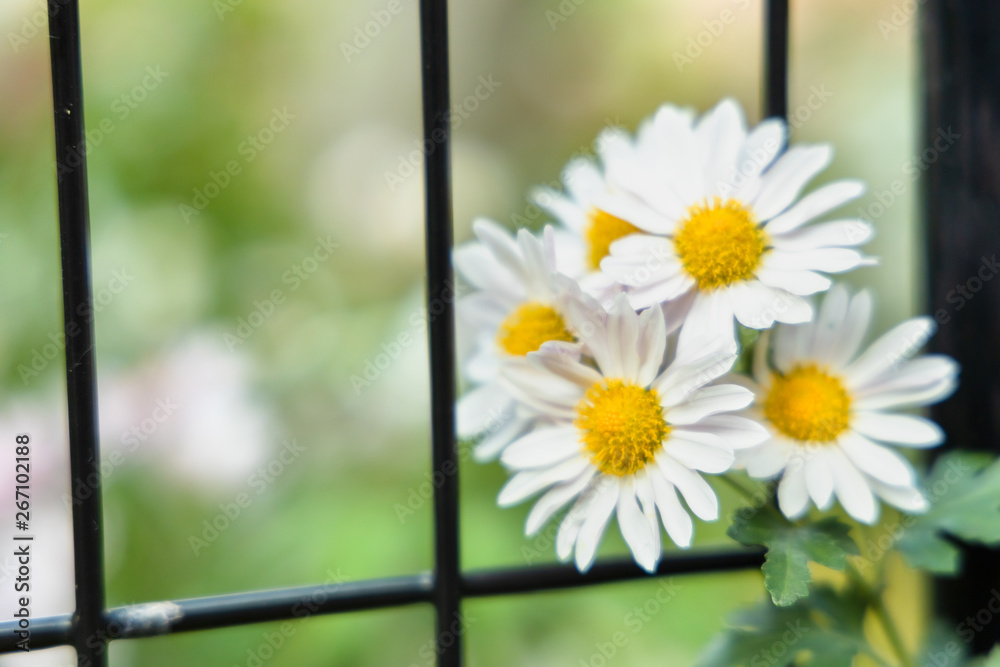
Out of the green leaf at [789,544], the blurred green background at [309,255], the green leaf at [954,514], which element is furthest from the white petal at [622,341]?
the blurred green background at [309,255]

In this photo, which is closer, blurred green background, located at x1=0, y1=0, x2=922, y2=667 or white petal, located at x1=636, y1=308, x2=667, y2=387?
white petal, located at x1=636, y1=308, x2=667, y2=387

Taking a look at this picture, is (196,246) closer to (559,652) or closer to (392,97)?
(392,97)

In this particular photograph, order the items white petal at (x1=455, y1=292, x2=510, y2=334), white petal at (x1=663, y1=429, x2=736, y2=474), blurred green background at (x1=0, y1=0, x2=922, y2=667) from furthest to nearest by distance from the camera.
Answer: blurred green background at (x1=0, y1=0, x2=922, y2=667) < white petal at (x1=455, y1=292, x2=510, y2=334) < white petal at (x1=663, y1=429, x2=736, y2=474)

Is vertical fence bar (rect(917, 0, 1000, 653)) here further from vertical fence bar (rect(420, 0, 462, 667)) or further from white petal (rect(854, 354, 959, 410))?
vertical fence bar (rect(420, 0, 462, 667))

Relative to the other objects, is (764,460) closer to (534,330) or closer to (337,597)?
Answer: (534,330)

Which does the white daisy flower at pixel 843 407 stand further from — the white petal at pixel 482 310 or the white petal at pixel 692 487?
the white petal at pixel 482 310

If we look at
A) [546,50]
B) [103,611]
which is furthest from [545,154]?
[103,611]

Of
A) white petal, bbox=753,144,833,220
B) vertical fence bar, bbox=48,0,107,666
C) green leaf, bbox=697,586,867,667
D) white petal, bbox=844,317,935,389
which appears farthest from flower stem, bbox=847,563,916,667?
vertical fence bar, bbox=48,0,107,666
